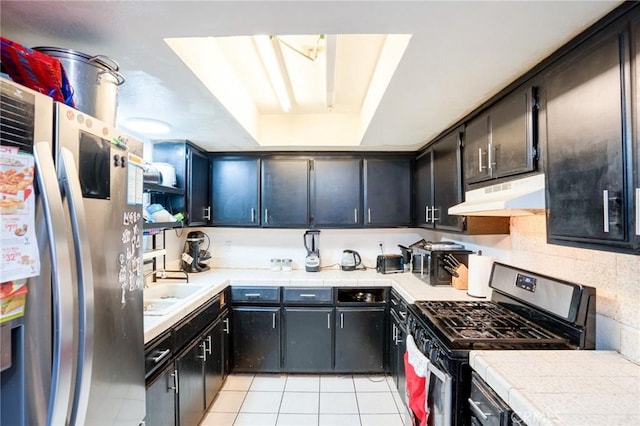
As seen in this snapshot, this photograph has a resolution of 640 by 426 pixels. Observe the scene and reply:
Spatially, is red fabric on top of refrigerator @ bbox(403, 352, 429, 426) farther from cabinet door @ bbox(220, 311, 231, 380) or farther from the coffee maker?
the coffee maker

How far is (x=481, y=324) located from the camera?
1636 mm

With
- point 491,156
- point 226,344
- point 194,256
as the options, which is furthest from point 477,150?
point 194,256

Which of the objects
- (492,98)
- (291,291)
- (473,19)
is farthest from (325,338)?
(473,19)

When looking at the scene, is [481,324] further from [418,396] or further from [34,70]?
[34,70]

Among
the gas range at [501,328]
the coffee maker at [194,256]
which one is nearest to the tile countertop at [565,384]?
the gas range at [501,328]

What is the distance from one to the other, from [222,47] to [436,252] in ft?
7.31

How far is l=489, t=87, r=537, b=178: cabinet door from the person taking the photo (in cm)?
143

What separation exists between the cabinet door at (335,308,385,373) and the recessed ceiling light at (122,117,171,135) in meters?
2.19

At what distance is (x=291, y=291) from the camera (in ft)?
9.25

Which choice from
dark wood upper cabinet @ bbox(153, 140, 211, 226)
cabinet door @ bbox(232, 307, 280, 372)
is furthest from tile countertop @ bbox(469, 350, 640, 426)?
dark wood upper cabinet @ bbox(153, 140, 211, 226)

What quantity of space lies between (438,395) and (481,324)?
456 mm

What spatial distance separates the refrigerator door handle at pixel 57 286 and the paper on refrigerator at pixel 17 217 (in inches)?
1.0

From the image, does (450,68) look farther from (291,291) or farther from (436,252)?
(291,291)

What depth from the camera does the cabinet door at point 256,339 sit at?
9.18ft
